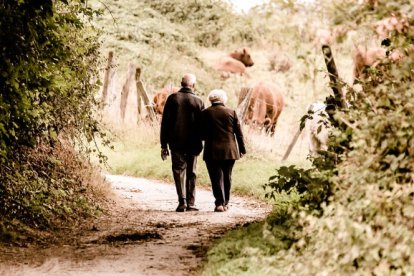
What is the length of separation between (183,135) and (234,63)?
2292 centimetres

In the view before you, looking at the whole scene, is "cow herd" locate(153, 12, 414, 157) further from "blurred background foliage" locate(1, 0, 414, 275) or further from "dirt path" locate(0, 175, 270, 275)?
"dirt path" locate(0, 175, 270, 275)

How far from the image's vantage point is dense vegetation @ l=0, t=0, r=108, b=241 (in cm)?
721

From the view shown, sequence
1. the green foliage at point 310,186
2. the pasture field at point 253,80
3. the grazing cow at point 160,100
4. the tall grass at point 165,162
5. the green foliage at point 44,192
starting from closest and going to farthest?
the pasture field at point 253,80
the green foliage at point 310,186
the green foliage at point 44,192
the tall grass at point 165,162
the grazing cow at point 160,100

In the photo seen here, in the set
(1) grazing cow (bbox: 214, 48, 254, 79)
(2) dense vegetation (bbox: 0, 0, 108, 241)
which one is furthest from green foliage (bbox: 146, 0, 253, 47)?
(2) dense vegetation (bbox: 0, 0, 108, 241)

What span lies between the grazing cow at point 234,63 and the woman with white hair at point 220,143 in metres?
20.7

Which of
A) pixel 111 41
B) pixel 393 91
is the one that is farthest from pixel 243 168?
pixel 111 41

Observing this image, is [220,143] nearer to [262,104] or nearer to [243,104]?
[243,104]

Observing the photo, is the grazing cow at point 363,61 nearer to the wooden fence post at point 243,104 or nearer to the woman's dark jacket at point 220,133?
the woman's dark jacket at point 220,133

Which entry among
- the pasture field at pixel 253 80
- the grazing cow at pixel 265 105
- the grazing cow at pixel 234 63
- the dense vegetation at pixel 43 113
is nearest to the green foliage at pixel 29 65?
the dense vegetation at pixel 43 113

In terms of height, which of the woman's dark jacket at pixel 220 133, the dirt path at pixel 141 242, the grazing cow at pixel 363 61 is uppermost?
the grazing cow at pixel 363 61

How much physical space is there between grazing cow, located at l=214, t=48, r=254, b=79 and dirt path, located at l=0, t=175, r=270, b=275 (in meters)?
20.2

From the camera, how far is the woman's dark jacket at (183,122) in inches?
428

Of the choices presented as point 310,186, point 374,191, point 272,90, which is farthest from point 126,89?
point 374,191

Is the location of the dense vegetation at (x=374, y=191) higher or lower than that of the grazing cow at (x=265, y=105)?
lower
